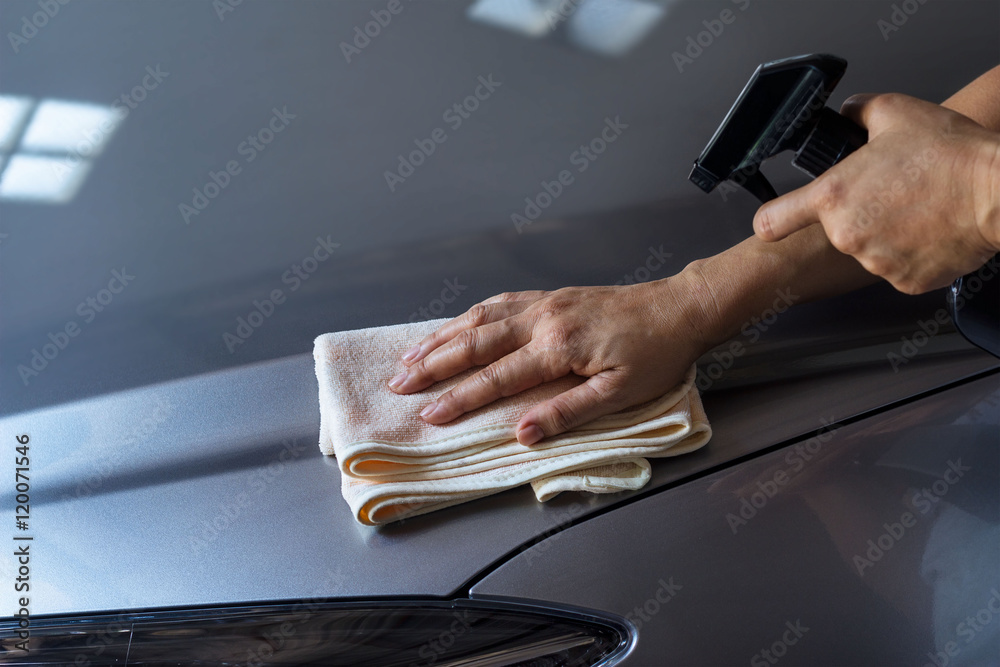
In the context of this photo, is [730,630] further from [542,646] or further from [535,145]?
[535,145]

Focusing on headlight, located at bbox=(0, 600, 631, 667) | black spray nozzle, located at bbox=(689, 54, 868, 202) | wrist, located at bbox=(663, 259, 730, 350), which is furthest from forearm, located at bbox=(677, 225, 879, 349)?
headlight, located at bbox=(0, 600, 631, 667)

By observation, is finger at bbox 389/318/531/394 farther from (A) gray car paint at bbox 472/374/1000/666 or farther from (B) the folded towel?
(A) gray car paint at bbox 472/374/1000/666

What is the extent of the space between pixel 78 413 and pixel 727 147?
0.87 m

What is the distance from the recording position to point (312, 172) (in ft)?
3.96

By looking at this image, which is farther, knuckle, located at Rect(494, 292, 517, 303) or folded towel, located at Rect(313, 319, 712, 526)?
knuckle, located at Rect(494, 292, 517, 303)

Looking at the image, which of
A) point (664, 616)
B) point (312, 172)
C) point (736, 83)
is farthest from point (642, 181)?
point (664, 616)

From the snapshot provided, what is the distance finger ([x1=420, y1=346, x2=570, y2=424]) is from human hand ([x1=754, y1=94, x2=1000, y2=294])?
1.04ft

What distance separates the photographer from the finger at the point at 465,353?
100cm

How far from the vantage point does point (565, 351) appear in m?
1.01

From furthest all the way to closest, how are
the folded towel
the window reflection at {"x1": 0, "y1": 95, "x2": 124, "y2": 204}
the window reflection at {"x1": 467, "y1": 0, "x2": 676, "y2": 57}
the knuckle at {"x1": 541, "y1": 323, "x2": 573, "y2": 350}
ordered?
the window reflection at {"x1": 467, "y1": 0, "x2": 676, "y2": 57} < the window reflection at {"x1": 0, "y1": 95, "x2": 124, "y2": 204} < the knuckle at {"x1": 541, "y1": 323, "x2": 573, "y2": 350} < the folded towel

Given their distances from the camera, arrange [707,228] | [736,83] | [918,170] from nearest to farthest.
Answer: [918,170], [707,228], [736,83]

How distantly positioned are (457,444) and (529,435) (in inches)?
3.3

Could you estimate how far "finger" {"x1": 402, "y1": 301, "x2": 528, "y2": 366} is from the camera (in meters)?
1.02

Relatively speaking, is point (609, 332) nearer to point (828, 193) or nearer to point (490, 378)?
point (490, 378)
